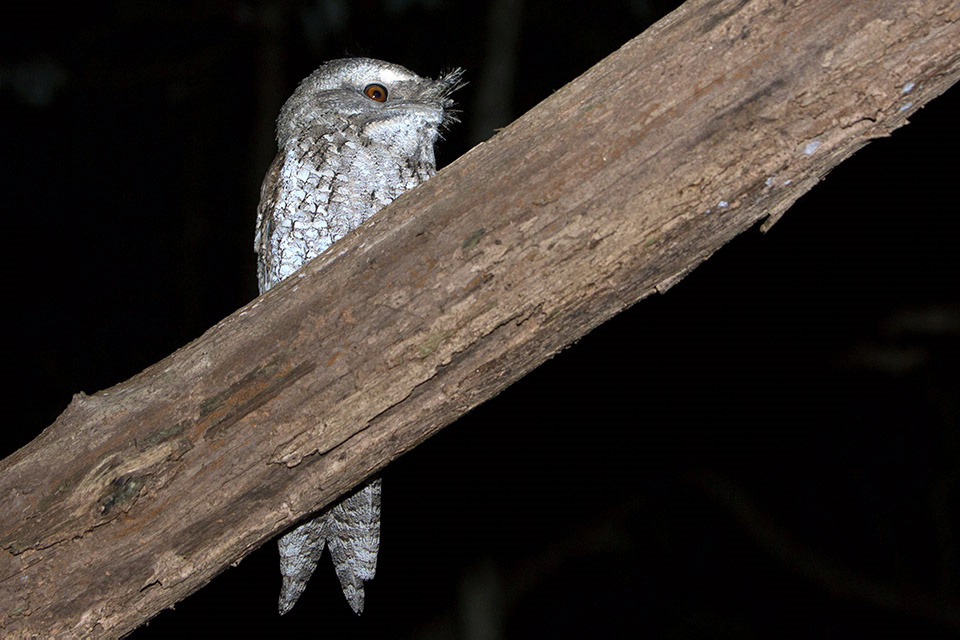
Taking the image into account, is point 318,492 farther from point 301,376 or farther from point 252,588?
point 252,588

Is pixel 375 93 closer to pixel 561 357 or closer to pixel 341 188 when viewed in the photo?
pixel 341 188

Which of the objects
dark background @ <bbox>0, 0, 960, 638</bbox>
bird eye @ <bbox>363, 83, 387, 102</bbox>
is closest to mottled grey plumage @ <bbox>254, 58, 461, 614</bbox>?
bird eye @ <bbox>363, 83, 387, 102</bbox>

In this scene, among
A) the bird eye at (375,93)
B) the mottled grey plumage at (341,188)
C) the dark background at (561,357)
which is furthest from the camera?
the dark background at (561,357)

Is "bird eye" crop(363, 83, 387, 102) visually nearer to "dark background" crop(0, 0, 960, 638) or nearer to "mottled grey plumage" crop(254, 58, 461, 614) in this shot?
"mottled grey plumage" crop(254, 58, 461, 614)

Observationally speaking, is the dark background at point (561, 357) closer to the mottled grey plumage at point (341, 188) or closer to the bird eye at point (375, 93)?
the bird eye at point (375, 93)

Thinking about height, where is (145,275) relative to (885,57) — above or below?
above

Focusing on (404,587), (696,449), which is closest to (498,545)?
(404,587)

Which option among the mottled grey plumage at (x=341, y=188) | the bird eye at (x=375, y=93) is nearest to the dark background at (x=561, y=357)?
the bird eye at (x=375, y=93)
